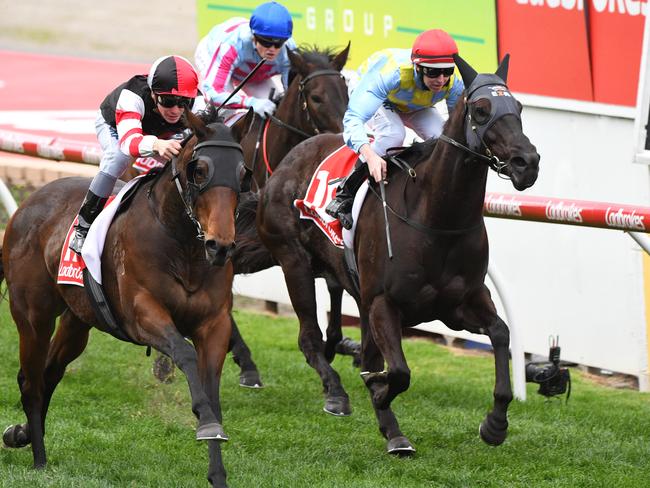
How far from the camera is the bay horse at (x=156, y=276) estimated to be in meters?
5.30

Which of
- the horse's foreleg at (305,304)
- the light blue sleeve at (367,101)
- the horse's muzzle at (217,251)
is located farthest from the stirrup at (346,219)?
the horse's muzzle at (217,251)

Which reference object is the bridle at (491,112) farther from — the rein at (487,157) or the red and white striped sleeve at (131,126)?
the red and white striped sleeve at (131,126)

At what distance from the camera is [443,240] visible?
6078mm

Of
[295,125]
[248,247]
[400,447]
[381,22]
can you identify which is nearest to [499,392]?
[400,447]

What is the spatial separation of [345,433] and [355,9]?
3.78 m

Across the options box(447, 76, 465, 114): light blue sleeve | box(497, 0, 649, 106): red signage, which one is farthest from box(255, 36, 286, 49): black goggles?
box(447, 76, 465, 114): light blue sleeve

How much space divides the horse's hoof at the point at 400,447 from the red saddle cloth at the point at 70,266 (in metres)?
1.58

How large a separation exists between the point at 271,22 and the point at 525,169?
10.9 feet

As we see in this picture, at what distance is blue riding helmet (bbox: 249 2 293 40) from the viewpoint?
846 centimetres

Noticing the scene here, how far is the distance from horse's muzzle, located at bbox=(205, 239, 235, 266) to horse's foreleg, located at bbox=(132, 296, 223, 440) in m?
0.46

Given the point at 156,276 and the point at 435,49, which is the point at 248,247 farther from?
the point at 156,276

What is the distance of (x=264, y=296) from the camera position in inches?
409

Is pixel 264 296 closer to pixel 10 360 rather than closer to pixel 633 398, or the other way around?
pixel 10 360

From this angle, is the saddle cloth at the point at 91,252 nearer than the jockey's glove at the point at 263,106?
Yes
